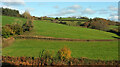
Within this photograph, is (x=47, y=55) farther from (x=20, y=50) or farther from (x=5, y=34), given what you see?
(x=5, y=34)

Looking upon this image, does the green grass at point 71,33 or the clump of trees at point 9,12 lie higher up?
the clump of trees at point 9,12

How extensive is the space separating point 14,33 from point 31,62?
10.7 m

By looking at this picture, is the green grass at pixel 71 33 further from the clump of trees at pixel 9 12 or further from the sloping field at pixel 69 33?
the clump of trees at pixel 9 12

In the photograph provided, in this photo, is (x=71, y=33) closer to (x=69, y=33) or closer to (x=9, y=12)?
(x=69, y=33)

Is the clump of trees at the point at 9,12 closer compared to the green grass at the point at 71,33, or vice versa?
the green grass at the point at 71,33

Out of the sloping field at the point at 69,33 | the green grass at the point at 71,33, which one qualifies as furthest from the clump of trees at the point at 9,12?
the green grass at the point at 71,33

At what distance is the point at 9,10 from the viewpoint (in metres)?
35.7

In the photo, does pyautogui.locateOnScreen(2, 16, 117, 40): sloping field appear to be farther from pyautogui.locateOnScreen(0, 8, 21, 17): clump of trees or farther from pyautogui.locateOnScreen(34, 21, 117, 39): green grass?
pyautogui.locateOnScreen(0, 8, 21, 17): clump of trees

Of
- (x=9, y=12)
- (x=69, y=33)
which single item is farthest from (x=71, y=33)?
(x=9, y=12)

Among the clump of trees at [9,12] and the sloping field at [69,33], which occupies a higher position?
the clump of trees at [9,12]

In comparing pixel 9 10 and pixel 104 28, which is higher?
pixel 9 10

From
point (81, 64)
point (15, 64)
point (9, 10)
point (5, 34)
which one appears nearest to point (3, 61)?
point (15, 64)

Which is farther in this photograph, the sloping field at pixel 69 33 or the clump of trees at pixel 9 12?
the clump of trees at pixel 9 12

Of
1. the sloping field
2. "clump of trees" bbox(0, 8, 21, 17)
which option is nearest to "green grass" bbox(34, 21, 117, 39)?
the sloping field
